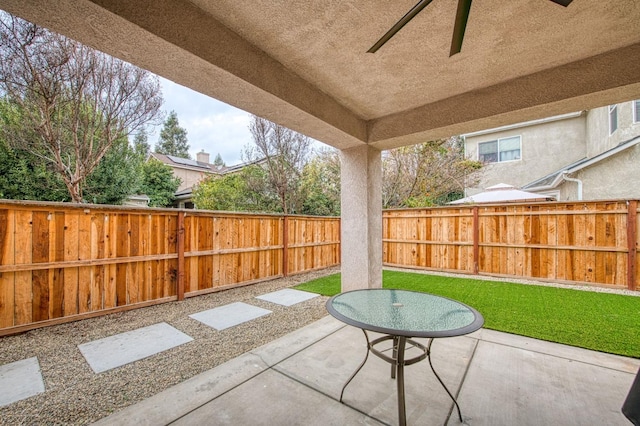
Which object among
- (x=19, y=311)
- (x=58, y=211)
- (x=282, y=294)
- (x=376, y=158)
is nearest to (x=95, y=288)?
(x=19, y=311)

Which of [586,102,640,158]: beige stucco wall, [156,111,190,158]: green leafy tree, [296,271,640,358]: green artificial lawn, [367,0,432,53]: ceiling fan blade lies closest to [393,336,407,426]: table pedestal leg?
[367,0,432,53]: ceiling fan blade

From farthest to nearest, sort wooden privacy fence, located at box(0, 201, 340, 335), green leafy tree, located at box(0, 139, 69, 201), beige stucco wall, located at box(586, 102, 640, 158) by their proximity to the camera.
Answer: green leafy tree, located at box(0, 139, 69, 201) < beige stucco wall, located at box(586, 102, 640, 158) < wooden privacy fence, located at box(0, 201, 340, 335)

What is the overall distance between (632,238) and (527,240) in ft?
5.03

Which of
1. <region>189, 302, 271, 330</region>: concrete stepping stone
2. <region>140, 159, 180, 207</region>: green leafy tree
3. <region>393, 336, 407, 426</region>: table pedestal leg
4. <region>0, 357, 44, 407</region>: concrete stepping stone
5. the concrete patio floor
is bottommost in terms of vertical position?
<region>189, 302, 271, 330</region>: concrete stepping stone

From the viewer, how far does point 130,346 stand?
3.00 meters

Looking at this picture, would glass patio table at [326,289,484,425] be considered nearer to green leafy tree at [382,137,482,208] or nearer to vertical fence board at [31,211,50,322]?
vertical fence board at [31,211,50,322]

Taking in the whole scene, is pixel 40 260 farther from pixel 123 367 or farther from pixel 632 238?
pixel 632 238

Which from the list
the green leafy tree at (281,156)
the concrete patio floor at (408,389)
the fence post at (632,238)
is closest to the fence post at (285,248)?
the green leafy tree at (281,156)

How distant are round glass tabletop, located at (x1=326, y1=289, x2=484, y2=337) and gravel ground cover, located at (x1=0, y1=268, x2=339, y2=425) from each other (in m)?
1.44

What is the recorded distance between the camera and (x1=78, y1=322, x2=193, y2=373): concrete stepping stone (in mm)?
2691

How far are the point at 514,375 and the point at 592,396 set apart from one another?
48 cm

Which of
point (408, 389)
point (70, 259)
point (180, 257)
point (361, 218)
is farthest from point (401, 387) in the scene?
point (70, 259)

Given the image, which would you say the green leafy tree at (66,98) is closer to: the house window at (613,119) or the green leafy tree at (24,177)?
the green leafy tree at (24,177)

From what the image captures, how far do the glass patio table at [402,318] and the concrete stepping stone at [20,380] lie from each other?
2.54m
